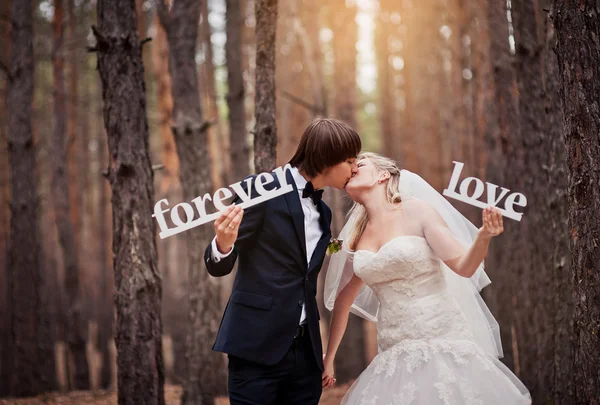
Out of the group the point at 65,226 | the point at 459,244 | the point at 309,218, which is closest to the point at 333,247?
the point at 309,218

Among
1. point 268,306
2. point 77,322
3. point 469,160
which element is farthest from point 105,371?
point 268,306

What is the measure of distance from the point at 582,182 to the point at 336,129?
154 cm

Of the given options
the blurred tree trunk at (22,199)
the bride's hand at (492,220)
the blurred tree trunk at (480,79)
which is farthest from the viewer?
the blurred tree trunk at (480,79)

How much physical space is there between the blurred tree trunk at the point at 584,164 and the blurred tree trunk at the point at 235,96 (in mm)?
6478

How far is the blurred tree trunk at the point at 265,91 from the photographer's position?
5586mm

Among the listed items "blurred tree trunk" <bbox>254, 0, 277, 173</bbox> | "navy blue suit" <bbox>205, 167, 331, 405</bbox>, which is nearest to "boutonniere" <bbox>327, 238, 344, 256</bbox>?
"navy blue suit" <bbox>205, 167, 331, 405</bbox>

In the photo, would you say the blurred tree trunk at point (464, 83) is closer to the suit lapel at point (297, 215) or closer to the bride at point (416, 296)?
the bride at point (416, 296)

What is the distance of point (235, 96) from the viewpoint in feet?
31.8

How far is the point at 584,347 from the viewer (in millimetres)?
3795

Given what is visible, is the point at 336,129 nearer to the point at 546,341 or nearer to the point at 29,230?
the point at 546,341

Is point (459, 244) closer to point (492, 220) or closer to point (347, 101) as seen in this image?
point (492, 220)

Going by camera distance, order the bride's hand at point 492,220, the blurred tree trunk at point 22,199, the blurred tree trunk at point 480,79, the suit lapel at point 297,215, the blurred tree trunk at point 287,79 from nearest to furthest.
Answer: the bride's hand at point 492,220 < the suit lapel at point 297,215 < the blurred tree trunk at point 22,199 < the blurred tree trunk at point 480,79 < the blurred tree trunk at point 287,79

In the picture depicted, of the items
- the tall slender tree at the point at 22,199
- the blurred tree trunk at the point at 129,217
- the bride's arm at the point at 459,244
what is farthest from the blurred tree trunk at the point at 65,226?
the bride's arm at the point at 459,244

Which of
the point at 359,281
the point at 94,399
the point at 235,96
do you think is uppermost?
the point at 235,96
